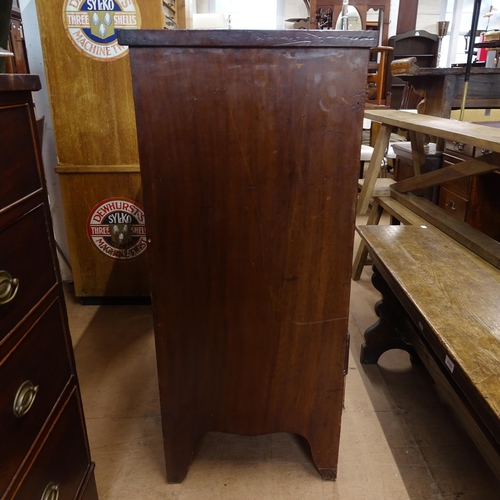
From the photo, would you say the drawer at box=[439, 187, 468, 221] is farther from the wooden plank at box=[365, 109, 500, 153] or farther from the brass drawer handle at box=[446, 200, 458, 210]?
the wooden plank at box=[365, 109, 500, 153]

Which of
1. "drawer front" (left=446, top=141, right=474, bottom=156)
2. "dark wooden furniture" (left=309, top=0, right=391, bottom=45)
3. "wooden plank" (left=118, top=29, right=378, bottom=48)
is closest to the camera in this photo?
"wooden plank" (left=118, top=29, right=378, bottom=48)

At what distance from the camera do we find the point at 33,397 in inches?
36.8

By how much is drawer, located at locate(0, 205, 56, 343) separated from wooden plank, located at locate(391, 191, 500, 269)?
53.1 inches

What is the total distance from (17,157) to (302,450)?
124 cm

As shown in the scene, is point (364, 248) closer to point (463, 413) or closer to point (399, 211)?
point (399, 211)

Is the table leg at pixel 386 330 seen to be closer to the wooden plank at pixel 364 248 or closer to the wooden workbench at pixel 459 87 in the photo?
the wooden plank at pixel 364 248

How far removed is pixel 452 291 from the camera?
4.43 ft

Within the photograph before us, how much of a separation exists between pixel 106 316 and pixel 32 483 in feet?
5.03

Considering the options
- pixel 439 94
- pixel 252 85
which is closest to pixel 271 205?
pixel 252 85

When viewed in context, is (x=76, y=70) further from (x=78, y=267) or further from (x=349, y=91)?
(x=349, y=91)

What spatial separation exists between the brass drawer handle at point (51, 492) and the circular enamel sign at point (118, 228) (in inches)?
57.5

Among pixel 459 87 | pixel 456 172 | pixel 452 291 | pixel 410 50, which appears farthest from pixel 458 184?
pixel 410 50

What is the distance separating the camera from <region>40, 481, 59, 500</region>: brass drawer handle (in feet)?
3.26

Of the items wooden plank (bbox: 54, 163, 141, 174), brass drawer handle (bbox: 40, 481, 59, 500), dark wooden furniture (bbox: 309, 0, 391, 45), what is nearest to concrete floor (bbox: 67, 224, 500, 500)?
brass drawer handle (bbox: 40, 481, 59, 500)
